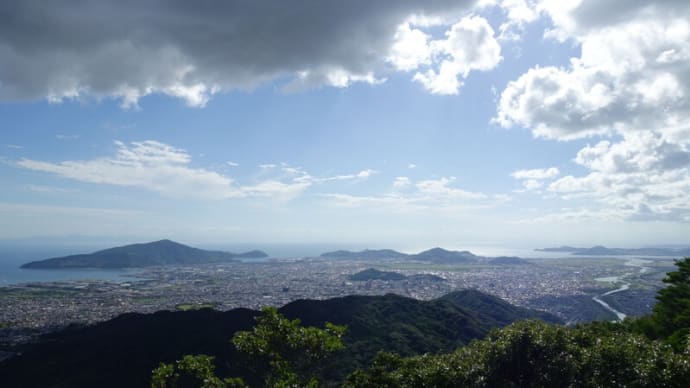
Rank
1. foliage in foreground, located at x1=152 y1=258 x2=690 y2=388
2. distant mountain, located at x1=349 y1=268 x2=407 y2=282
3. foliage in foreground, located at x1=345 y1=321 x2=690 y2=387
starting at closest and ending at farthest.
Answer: foliage in foreground, located at x1=345 y1=321 x2=690 y2=387, foliage in foreground, located at x1=152 y1=258 x2=690 y2=388, distant mountain, located at x1=349 y1=268 x2=407 y2=282

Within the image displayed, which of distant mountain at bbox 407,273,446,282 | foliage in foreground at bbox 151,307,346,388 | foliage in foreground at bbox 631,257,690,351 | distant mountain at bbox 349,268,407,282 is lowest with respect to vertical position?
distant mountain at bbox 407,273,446,282

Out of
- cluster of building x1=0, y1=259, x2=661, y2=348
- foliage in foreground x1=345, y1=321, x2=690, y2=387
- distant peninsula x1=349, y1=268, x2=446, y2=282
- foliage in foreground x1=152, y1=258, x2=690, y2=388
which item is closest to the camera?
foliage in foreground x1=345, y1=321, x2=690, y2=387

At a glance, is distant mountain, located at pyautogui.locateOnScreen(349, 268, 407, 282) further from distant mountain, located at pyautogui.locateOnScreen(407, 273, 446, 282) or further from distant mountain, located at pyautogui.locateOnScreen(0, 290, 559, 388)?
distant mountain, located at pyautogui.locateOnScreen(0, 290, 559, 388)

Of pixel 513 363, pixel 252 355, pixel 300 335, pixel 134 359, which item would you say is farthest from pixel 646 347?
pixel 134 359

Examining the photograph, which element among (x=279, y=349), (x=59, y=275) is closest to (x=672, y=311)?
(x=279, y=349)

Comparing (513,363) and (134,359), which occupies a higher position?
(513,363)

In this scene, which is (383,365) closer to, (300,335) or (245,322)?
(300,335)

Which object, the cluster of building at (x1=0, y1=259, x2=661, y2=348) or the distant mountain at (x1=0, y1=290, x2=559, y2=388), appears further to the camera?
the cluster of building at (x1=0, y1=259, x2=661, y2=348)

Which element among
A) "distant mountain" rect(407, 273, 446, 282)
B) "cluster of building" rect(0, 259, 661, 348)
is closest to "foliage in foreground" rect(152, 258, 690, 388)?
"cluster of building" rect(0, 259, 661, 348)
